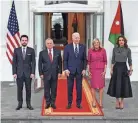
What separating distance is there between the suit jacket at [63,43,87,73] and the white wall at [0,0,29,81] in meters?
4.41

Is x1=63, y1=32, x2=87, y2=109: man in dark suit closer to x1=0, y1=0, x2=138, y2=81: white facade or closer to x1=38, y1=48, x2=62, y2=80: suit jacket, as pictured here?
x1=38, y1=48, x2=62, y2=80: suit jacket

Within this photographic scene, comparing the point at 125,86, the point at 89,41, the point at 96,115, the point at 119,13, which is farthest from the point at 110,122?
the point at 89,41

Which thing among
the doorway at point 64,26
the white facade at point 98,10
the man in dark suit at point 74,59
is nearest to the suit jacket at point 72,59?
the man in dark suit at point 74,59

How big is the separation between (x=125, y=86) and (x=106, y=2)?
4.93 m

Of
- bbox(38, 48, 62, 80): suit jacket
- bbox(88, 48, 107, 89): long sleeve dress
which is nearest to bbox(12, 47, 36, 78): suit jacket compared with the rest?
bbox(38, 48, 62, 80): suit jacket

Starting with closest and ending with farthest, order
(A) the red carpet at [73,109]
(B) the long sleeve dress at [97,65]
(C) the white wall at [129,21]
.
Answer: (A) the red carpet at [73,109], (B) the long sleeve dress at [97,65], (C) the white wall at [129,21]

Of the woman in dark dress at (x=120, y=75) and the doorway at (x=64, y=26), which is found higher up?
the doorway at (x=64, y=26)

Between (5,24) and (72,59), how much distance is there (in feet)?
15.7

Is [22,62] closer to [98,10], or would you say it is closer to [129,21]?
[98,10]

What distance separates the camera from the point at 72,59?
8.73 metres

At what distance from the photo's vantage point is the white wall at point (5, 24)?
41.7 feet

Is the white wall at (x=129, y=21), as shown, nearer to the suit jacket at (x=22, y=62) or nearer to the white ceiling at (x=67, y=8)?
the white ceiling at (x=67, y=8)

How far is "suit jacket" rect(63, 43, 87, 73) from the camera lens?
871 centimetres

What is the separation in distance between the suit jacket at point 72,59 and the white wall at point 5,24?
441 cm
